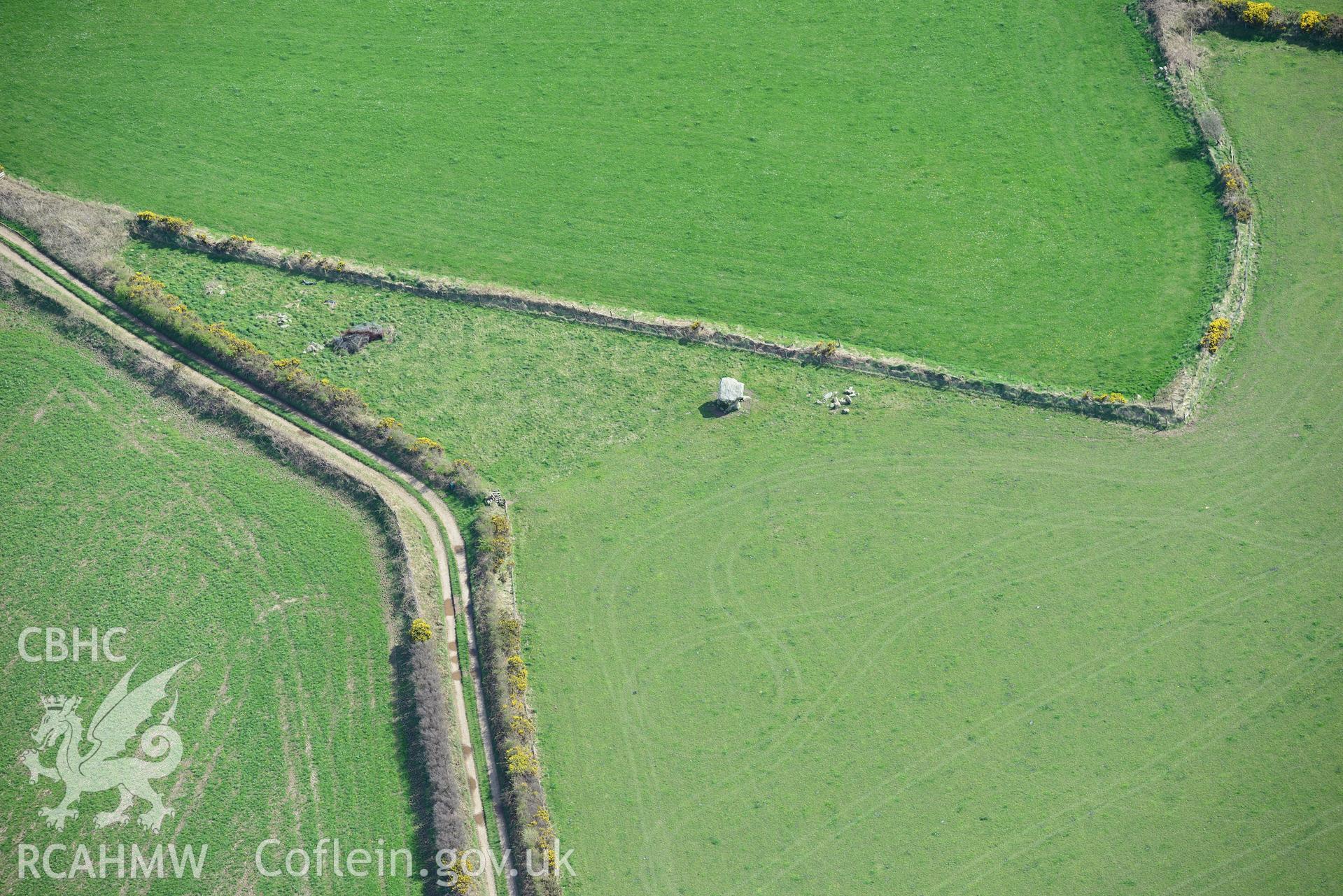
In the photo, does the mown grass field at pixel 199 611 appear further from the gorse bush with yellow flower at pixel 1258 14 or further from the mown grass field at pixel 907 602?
the gorse bush with yellow flower at pixel 1258 14

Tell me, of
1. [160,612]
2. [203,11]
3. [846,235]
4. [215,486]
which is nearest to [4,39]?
[203,11]

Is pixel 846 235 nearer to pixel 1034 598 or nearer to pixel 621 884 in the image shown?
pixel 1034 598

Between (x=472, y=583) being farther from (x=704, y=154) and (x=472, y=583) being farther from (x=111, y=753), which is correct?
(x=704, y=154)

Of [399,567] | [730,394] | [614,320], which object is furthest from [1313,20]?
[399,567]

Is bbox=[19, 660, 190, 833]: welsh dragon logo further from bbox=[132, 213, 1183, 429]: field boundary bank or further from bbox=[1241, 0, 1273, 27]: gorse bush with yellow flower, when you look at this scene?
bbox=[1241, 0, 1273, 27]: gorse bush with yellow flower

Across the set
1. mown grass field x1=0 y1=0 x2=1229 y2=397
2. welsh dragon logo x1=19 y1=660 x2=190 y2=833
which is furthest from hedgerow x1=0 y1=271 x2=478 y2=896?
welsh dragon logo x1=19 y1=660 x2=190 y2=833
